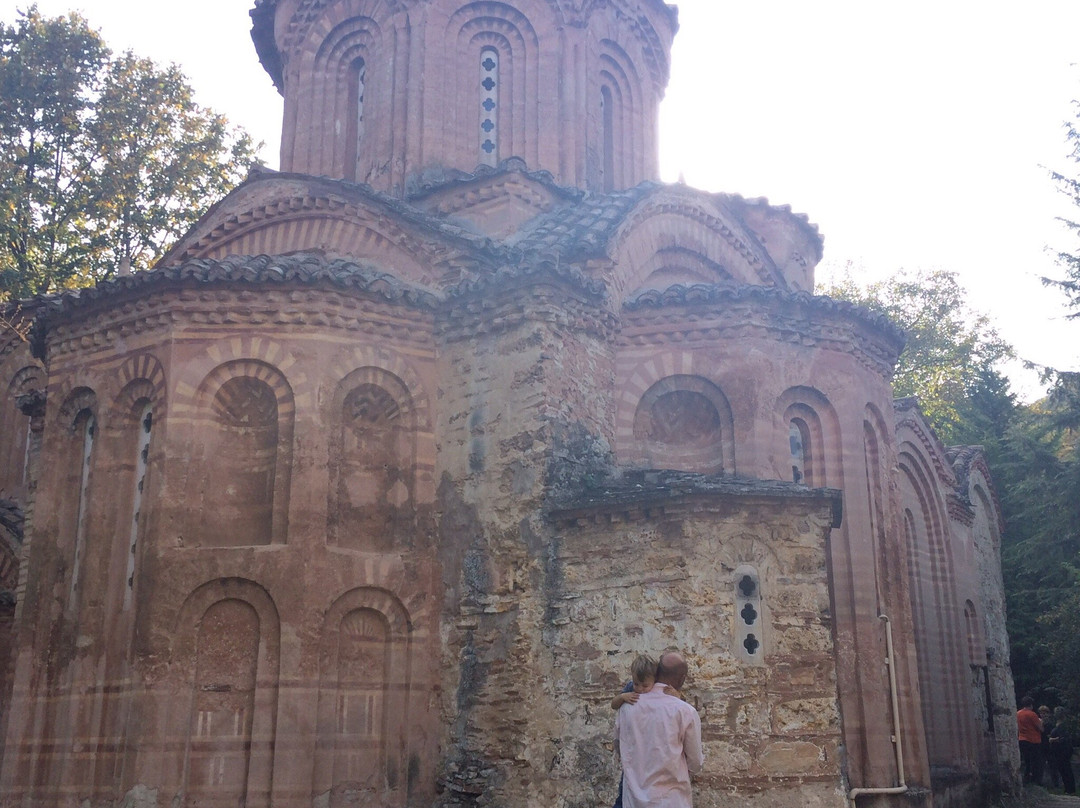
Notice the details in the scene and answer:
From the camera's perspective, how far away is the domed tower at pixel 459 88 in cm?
1363

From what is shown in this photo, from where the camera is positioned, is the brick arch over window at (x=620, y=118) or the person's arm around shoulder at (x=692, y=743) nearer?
the person's arm around shoulder at (x=692, y=743)

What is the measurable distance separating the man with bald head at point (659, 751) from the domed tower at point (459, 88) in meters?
9.30

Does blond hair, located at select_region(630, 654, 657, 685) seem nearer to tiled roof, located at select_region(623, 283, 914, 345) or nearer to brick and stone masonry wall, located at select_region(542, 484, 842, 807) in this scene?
brick and stone masonry wall, located at select_region(542, 484, 842, 807)

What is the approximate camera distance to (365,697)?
363 inches

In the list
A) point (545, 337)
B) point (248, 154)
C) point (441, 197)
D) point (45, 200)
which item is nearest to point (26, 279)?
point (45, 200)

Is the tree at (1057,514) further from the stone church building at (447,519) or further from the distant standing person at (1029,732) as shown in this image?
the stone church building at (447,519)

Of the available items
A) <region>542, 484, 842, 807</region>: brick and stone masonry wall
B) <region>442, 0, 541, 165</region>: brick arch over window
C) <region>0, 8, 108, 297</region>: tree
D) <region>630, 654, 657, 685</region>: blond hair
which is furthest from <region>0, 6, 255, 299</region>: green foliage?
<region>630, 654, 657, 685</region>: blond hair

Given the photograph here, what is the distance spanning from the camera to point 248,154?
67.8ft

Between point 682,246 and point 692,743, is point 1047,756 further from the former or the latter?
point 692,743

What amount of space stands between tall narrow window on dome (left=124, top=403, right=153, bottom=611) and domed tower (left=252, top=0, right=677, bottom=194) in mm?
4334

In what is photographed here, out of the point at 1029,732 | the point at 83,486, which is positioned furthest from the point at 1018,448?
the point at 83,486

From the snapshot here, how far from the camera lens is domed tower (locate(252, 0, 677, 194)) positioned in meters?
13.6

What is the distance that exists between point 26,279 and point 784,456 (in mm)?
13855

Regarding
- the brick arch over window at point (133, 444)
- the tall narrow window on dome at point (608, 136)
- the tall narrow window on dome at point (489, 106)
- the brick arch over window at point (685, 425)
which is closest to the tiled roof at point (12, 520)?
the brick arch over window at point (133, 444)
